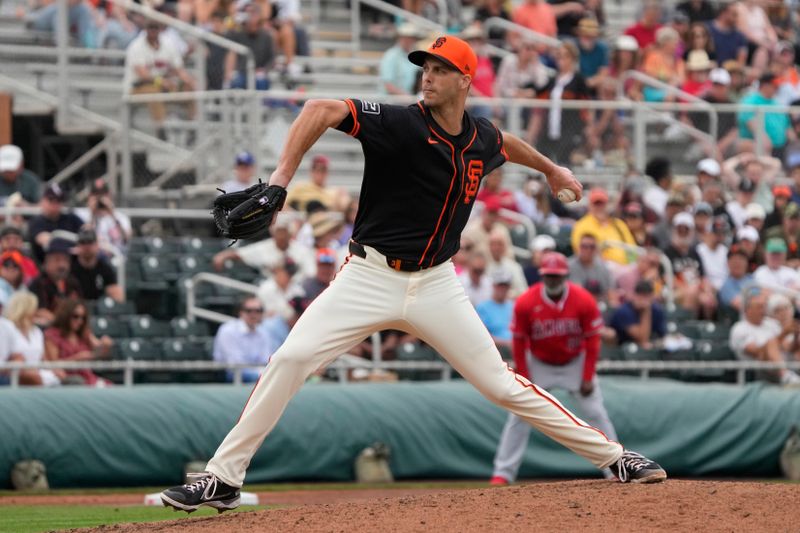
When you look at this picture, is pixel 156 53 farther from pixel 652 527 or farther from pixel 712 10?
pixel 652 527

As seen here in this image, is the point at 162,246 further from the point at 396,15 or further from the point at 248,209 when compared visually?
the point at 248,209

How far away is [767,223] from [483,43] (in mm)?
4162

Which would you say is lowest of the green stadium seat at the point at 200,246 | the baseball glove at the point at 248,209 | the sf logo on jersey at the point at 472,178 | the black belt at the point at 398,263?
the green stadium seat at the point at 200,246

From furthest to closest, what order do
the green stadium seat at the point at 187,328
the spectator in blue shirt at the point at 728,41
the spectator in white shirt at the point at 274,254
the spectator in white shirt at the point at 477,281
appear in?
the spectator in blue shirt at the point at 728,41
the spectator in white shirt at the point at 274,254
the spectator in white shirt at the point at 477,281
the green stadium seat at the point at 187,328

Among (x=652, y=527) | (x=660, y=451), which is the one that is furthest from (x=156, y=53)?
(x=652, y=527)

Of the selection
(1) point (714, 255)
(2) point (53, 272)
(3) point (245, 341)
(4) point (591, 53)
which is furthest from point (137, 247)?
(4) point (591, 53)

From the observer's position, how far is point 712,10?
73.0ft

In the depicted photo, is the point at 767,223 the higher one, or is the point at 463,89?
the point at 463,89

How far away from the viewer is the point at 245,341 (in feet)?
43.4

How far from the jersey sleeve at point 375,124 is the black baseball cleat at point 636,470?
82.8 inches

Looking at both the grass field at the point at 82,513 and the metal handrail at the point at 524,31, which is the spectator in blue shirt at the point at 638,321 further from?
the metal handrail at the point at 524,31

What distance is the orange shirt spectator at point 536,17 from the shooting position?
790 inches

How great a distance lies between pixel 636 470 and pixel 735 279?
8659mm

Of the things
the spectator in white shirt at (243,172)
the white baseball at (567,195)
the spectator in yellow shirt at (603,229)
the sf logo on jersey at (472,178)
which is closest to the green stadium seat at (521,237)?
the spectator in yellow shirt at (603,229)
